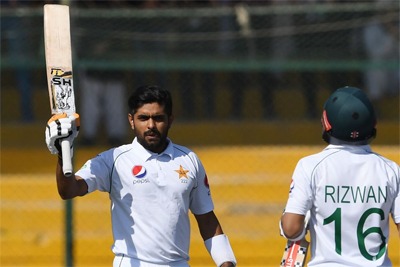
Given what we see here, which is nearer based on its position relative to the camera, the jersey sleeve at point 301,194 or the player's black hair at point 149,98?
the jersey sleeve at point 301,194

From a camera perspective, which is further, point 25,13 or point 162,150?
point 25,13

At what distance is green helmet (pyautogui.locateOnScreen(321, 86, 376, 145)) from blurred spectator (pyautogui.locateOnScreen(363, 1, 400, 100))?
400 centimetres

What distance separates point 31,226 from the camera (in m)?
9.69

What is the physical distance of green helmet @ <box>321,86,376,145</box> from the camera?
15.1 ft

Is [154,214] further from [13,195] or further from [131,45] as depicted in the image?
[13,195]

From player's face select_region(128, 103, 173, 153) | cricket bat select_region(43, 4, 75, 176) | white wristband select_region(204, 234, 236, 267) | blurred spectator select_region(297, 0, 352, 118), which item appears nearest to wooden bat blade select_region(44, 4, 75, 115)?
cricket bat select_region(43, 4, 75, 176)

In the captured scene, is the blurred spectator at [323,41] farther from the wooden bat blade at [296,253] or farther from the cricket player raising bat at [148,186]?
the wooden bat blade at [296,253]

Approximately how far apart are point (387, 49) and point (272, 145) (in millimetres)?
1451

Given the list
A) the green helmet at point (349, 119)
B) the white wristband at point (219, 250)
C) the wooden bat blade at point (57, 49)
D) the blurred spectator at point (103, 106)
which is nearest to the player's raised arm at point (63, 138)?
the wooden bat blade at point (57, 49)

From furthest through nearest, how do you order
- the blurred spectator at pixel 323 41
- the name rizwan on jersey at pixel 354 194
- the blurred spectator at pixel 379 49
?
the blurred spectator at pixel 379 49
the blurred spectator at pixel 323 41
the name rizwan on jersey at pixel 354 194

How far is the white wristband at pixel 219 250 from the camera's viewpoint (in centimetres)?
532

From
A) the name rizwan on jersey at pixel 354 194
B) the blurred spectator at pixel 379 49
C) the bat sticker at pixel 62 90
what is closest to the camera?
the name rizwan on jersey at pixel 354 194

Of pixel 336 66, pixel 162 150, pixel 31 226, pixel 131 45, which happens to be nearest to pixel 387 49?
pixel 336 66

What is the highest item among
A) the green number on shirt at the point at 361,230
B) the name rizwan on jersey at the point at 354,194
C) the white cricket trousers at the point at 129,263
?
the name rizwan on jersey at the point at 354,194
